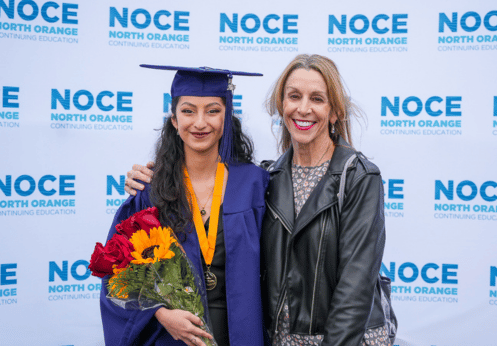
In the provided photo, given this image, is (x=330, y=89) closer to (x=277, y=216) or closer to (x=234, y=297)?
(x=277, y=216)

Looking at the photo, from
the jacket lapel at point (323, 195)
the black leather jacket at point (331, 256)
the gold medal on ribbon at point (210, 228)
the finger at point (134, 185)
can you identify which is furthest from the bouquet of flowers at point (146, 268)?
the jacket lapel at point (323, 195)

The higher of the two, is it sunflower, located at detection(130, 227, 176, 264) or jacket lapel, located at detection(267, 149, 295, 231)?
jacket lapel, located at detection(267, 149, 295, 231)

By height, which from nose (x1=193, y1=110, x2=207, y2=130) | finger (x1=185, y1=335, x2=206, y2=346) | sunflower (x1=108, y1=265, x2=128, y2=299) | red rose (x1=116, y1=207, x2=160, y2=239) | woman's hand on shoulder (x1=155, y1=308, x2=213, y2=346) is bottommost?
finger (x1=185, y1=335, x2=206, y2=346)

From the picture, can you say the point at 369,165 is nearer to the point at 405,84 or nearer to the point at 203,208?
the point at 203,208

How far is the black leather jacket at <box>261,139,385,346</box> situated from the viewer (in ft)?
5.09

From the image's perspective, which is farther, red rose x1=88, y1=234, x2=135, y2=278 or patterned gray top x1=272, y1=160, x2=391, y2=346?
patterned gray top x1=272, y1=160, x2=391, y2=346

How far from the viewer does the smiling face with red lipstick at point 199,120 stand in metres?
1.77

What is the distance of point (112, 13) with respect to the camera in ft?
11.2

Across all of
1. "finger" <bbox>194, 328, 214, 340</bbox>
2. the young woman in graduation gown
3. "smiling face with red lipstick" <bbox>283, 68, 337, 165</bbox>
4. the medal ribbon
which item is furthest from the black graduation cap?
"finger" <bbox>194, 328, 214, 340</bbox>

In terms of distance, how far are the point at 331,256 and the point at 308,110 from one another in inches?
24.7

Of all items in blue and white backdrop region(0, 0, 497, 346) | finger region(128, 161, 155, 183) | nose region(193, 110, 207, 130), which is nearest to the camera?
nose region(193, 110, 207, 130)

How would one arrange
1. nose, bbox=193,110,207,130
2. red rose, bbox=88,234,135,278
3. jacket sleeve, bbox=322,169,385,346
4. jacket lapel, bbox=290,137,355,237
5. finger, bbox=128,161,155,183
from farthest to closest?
finger, bbox=128,161,155,183
nose, bbox=193,110,207,130
jacket lapel, bbox=290,137,355,237
jacket sleeve, bbox=322,169,385,346
red rose, bbox=88,234,135,278

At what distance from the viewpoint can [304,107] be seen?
175 centimetres

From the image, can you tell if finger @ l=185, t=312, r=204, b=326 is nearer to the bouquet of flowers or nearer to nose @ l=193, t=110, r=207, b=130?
the bouquet of flowers
